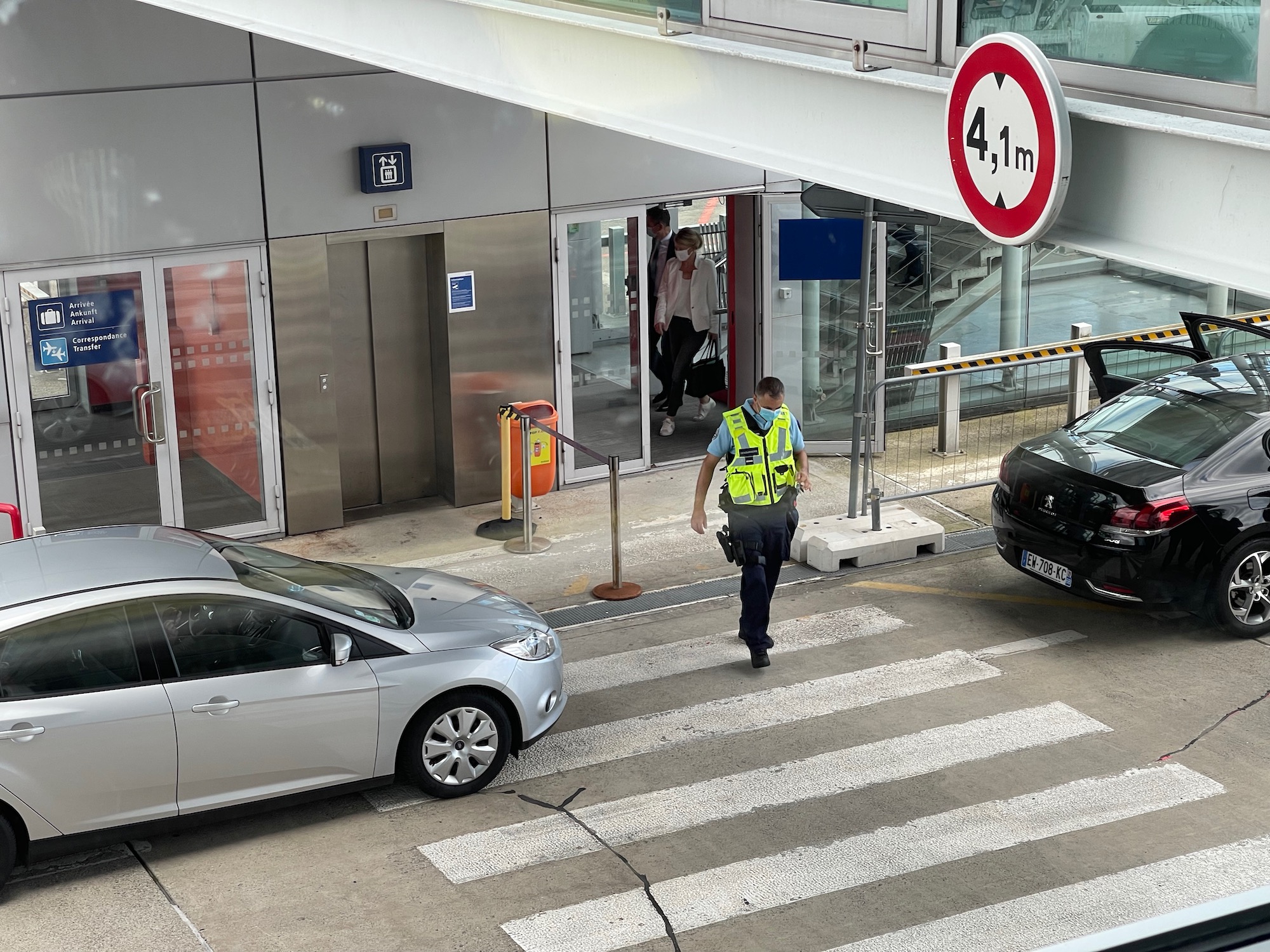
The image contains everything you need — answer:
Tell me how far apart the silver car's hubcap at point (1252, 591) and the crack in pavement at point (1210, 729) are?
2.92ft

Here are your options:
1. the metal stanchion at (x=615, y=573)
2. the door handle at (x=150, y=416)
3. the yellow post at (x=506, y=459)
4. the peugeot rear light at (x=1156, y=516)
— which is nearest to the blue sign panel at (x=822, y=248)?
the metal stanchion at (x=615, y=573)

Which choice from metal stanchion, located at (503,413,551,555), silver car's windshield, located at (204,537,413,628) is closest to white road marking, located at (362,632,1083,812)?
silver car's windshield, located at (204,537,413,628)

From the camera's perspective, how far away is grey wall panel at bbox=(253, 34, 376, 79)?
1149cm

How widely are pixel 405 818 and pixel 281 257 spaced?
5719 mm

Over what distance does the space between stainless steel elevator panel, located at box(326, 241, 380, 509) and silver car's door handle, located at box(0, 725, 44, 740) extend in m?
5.91

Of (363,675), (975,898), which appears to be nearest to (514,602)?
(363,675)

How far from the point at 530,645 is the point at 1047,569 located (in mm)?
4044

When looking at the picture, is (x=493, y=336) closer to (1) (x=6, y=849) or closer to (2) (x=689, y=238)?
(2) (x=689, y=238)

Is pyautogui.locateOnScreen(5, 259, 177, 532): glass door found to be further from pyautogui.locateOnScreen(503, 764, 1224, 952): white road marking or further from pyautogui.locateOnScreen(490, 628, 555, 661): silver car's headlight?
pyautogui.locateOnScreen(503, 764, 1224, 952): white road marking

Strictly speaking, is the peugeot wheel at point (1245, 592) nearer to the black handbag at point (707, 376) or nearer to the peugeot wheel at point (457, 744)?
the peugeot wheel at point (457, 744)

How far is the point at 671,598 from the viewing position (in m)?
11.0

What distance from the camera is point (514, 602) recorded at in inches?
339

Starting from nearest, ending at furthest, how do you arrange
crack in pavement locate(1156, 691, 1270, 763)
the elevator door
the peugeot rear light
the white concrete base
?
crack in pavement locate(1156, 691, 1270, 763), the peugeot rear light, the white concrete base, the elevator door

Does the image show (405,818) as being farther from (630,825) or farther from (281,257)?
(281,257)
